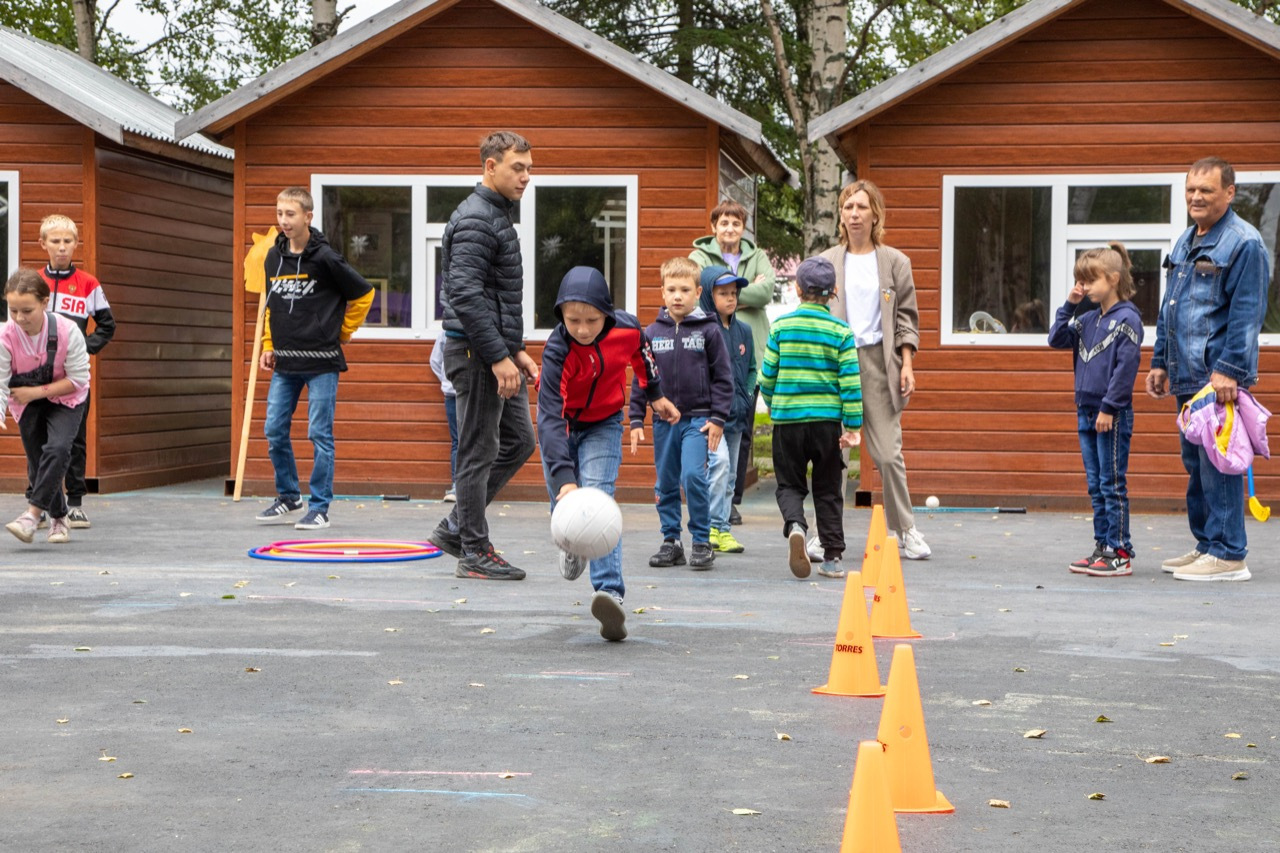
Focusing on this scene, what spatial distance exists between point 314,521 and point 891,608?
5601 millimetres

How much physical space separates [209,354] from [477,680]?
1256cm

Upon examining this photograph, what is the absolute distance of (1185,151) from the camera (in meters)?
14.4

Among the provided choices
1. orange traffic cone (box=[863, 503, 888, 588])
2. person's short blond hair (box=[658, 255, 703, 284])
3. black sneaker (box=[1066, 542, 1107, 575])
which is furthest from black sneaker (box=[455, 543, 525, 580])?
black sneaker (box=[1066, 542, 1107, 575])

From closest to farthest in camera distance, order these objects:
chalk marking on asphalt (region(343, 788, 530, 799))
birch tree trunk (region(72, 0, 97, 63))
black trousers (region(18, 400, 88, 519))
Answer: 1. chalk marking on asphalt (region(343, 788, 530, 799))
2. black trousers (region(18, 400, 88, 519))
3. birch tree trunk (region(72, 0, 97, 63))

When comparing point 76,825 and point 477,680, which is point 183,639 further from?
point 76,825

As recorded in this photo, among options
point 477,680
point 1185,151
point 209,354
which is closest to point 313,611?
point 477,680

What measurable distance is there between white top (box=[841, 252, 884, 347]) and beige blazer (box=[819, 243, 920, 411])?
0.03m

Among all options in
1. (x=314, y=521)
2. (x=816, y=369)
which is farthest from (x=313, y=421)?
(x=816, y=369)

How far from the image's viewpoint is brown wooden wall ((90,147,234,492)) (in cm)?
1568

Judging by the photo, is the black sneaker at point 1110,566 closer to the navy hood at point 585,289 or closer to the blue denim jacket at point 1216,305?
the blue denim jacket at point 1216,305

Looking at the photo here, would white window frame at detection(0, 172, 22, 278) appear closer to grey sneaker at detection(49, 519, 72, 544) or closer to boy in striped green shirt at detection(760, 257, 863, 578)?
grey sneaker at detection(49, 519, 72, 544)

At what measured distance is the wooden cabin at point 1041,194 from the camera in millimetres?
14328

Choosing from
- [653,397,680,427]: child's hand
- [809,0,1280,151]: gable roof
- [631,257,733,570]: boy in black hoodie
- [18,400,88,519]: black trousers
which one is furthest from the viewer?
[809,0,1280,151]: gable roof

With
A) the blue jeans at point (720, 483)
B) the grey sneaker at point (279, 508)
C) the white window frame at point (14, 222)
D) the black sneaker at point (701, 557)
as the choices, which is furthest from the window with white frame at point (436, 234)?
the black sneaker at point (701, 557)
